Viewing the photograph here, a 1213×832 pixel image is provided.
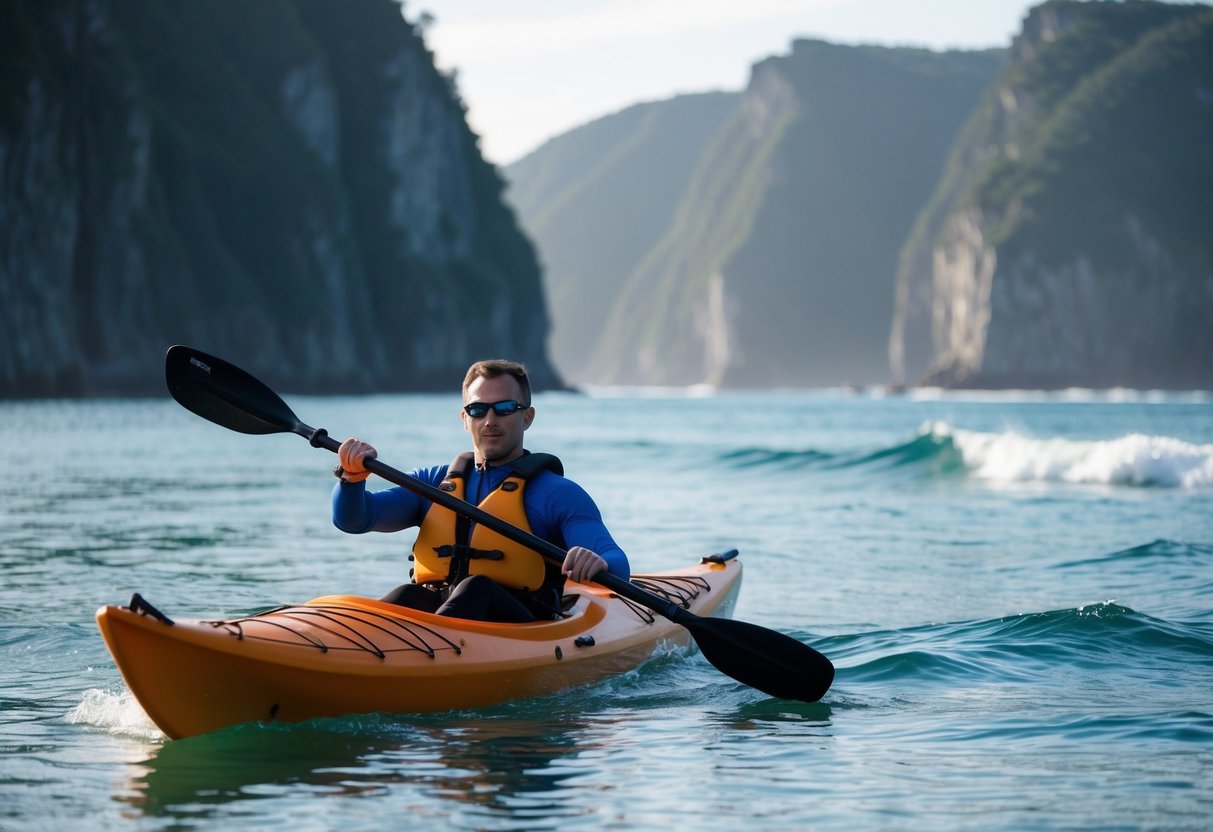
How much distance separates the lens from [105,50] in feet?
174

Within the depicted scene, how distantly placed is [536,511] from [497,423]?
1.28ft

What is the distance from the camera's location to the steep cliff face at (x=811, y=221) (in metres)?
169

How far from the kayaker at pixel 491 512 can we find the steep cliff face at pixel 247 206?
141 ft

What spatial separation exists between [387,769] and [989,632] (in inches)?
158

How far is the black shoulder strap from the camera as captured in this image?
567cm

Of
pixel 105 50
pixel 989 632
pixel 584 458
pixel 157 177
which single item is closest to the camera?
pixel 989 632

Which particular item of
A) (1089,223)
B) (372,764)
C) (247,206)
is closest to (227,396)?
(372,764)

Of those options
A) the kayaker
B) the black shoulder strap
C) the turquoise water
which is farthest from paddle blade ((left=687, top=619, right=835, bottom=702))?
the black shoulder strap

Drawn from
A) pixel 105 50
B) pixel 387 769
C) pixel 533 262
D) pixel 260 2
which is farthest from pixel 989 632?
pixel 533 262

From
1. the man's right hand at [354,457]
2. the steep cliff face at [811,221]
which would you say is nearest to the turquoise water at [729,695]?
the man's right hand at [354,457]

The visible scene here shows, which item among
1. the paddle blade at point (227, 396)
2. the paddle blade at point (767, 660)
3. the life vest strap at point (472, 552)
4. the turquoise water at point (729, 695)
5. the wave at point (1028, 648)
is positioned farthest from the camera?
the wave at point (1028, 648)

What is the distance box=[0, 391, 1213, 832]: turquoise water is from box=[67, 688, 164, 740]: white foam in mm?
13

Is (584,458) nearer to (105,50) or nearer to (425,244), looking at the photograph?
(105,50)

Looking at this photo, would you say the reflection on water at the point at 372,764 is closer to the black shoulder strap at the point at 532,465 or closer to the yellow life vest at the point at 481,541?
the yellow life vest at the point at 481,541
